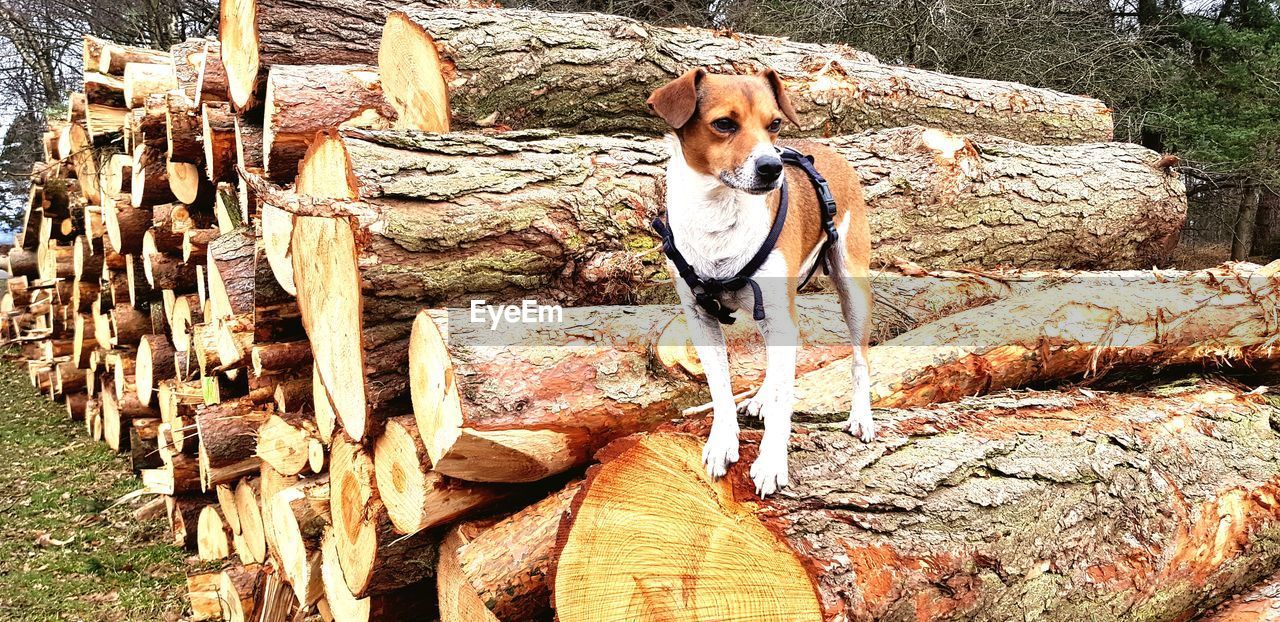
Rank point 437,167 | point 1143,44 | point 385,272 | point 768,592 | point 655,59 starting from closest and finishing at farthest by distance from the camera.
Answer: point 768,592 → point 385,272 → point 437,167 → point 655,59 → point 1143,44

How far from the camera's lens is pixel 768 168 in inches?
80.7

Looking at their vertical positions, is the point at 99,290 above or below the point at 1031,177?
below

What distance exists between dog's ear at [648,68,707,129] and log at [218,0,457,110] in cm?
312

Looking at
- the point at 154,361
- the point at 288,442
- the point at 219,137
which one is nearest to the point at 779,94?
the point at 288,442

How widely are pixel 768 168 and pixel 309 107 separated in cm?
296

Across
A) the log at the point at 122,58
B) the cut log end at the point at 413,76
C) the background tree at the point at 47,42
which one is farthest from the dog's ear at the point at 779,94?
the background tree at the point at 47,42

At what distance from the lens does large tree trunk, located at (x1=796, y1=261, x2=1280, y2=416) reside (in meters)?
3.48

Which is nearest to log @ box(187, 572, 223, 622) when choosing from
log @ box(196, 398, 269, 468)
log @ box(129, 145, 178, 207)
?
log @ box(196, 398, 269, 468)

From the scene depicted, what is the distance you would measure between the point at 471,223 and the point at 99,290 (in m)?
6.52

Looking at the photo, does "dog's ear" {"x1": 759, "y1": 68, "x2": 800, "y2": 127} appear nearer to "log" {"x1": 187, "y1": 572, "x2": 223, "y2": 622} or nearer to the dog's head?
the dog's head

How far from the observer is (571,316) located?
315 cm

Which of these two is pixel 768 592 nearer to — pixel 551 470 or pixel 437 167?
pixel 551 470

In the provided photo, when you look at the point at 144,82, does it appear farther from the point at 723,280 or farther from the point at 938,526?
the point at 938,526

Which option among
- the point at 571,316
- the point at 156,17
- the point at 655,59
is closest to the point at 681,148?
the point at 571,316
